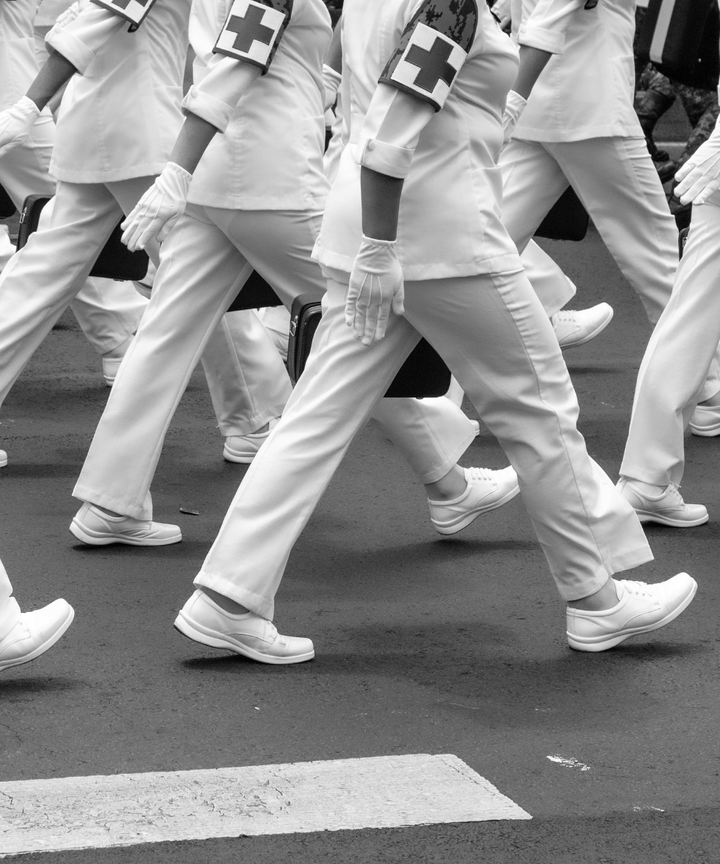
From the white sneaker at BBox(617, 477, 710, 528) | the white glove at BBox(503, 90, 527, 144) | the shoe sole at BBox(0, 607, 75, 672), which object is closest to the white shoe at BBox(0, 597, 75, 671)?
the shoe sole at BBox(0, 607, 75, 672)

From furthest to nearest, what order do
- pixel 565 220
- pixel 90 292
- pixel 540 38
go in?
pixel 90 292, pixel 565 220, pixel 540 38

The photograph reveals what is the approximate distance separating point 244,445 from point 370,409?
6.34 feet

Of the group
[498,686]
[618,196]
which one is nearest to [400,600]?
[498,686]

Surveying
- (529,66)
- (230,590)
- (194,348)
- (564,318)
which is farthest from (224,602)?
(564,318)

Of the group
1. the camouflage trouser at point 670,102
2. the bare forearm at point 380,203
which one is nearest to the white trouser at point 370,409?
the bare forearm at point 380,203

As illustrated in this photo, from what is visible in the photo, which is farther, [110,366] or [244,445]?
[110,366]

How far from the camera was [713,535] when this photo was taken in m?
4.93

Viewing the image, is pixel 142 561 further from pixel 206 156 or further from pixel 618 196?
pixel 618 196

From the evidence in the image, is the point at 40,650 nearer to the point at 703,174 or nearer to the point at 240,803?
the point at 240,803

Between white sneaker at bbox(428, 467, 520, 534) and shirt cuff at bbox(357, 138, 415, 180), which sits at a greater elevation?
shirt cuff at bbox(357, 138, 415, 180)

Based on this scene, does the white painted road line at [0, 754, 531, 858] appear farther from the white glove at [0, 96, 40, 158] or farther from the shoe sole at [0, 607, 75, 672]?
the white glove at [0, 96, 40, 158]

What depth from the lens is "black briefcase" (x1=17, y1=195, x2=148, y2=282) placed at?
17.0ft

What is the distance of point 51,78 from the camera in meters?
4.96

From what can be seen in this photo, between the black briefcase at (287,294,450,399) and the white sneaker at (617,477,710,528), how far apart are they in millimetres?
1079
